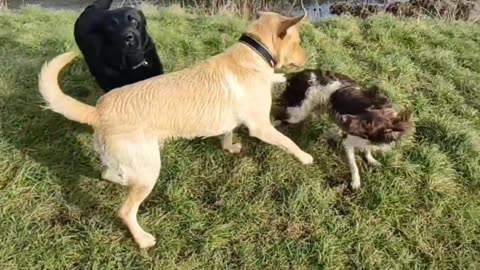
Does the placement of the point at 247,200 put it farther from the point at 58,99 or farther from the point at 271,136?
the point at 58,99

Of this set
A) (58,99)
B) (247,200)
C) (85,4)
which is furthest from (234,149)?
(85,4)

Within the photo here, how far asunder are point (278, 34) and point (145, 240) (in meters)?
1.66

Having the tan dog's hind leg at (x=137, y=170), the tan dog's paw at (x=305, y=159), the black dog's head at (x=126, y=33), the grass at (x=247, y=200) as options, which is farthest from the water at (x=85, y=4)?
the tan dog's hind leg at (x=137, y=170)

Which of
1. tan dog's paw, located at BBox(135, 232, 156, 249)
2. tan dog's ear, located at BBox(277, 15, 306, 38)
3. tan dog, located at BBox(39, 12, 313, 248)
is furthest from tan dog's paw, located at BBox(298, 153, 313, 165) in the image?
tan dog's paw, located at BBox(135, 232, 156, 249)

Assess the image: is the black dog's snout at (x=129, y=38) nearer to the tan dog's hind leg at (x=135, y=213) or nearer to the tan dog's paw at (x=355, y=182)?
the tan dog's hind leg at (x=135, y=213)

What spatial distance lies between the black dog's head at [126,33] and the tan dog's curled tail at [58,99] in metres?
0.59

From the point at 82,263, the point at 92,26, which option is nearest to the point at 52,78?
the point at 92,26

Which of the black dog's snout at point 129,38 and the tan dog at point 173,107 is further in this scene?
the black dog's snout at point 129,38

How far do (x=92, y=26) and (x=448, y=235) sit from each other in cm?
304

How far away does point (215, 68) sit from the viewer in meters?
3.34

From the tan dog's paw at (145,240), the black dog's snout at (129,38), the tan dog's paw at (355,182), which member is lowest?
the tan dog's paw at (145,240)

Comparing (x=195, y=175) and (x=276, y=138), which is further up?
(x=276, y=138)

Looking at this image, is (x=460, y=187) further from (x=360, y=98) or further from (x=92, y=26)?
(x=92, y=26)

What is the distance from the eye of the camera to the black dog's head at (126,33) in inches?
140
